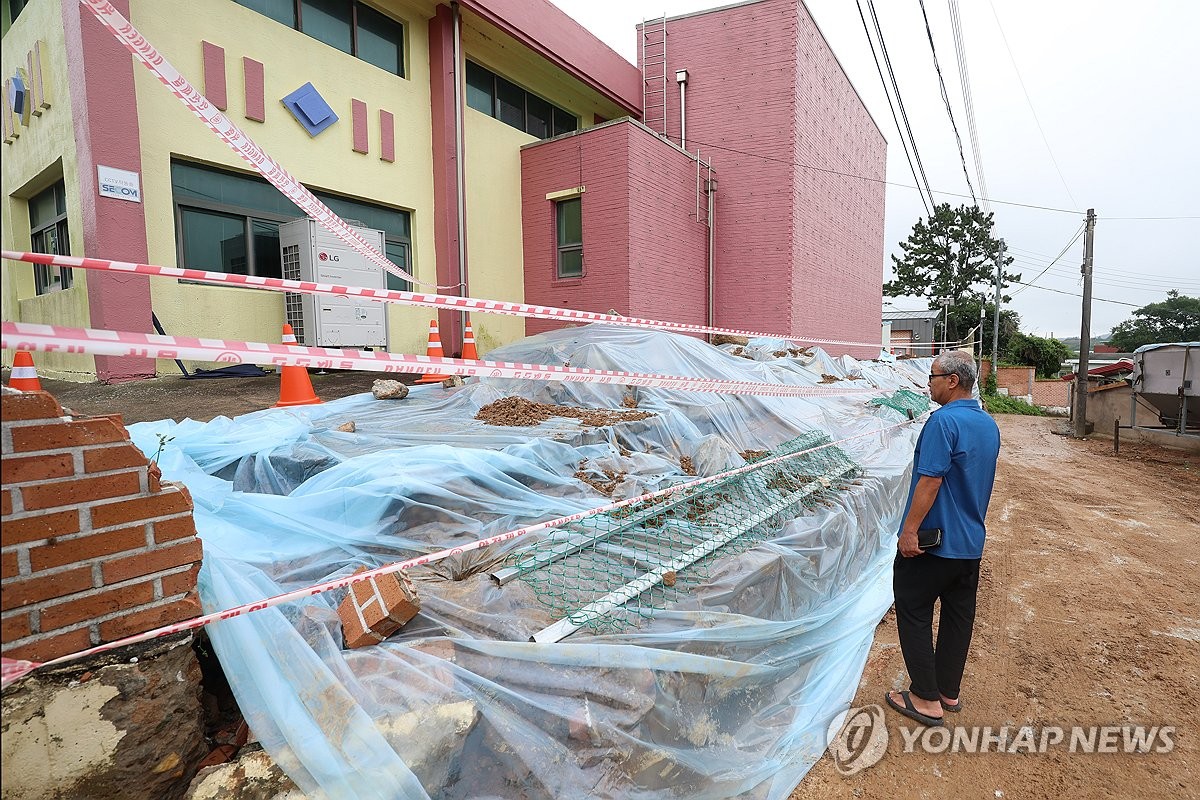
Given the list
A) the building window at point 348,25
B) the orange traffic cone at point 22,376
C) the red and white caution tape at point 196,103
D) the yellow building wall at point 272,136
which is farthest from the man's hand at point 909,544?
the building window at point 348,25

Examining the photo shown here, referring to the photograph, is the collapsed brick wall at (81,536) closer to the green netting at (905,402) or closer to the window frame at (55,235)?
the window frame at (55,235)

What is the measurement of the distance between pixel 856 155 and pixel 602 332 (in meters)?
13.2

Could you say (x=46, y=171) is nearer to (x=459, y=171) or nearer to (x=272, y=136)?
(x=272, y=136)

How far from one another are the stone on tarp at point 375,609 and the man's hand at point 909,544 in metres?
2.38

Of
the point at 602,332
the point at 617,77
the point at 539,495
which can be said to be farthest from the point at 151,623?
the point at 617,77

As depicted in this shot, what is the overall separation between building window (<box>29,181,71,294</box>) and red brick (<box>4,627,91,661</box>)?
7.90 m

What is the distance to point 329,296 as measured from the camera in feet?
27.1

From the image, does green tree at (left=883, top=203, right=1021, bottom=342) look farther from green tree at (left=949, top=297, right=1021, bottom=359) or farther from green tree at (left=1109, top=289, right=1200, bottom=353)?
green tree at (left=1109, top=289, right=1200, bottom=353)

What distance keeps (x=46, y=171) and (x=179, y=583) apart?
8.47 m

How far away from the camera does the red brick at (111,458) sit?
190 cm

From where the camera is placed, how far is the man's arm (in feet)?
9.94

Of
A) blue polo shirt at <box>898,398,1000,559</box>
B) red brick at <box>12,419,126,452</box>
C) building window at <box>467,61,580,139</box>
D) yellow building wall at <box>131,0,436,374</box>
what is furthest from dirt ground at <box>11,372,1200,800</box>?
building window at <box>467,61,580,139</box>

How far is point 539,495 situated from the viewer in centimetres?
369

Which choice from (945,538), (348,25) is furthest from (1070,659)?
(348,25)
